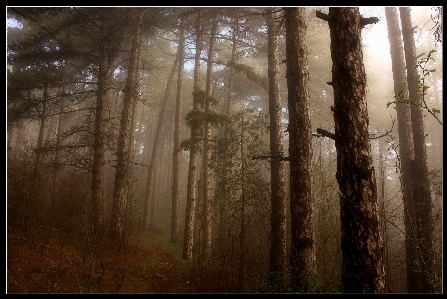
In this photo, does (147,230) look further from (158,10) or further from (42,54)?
(158,10)

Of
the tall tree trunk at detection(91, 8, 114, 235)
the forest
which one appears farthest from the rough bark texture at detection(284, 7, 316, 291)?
the tall tree trunk at detection(91, 8, 114, 235)

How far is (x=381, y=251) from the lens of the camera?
3678 mm

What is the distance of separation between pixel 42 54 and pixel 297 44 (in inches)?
444

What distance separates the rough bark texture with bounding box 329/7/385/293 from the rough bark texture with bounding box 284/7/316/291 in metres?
2.05

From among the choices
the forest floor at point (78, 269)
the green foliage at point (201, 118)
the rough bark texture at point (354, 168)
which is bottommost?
the forest floor at point (78, 269)

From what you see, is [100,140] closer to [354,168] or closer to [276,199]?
[276,199]

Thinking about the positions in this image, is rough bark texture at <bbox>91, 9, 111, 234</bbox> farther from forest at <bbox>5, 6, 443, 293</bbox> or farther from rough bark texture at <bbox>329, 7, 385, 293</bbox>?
Result: rough bark texture at <bbox>329, 7, 385, 293</bbox>

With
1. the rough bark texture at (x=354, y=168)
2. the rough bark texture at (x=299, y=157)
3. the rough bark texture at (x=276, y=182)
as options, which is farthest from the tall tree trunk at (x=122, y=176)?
the rough bark texture at (x=354, y=168)

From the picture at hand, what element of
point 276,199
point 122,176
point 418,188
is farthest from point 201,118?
point 418,188

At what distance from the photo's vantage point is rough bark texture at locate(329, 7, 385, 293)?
364 cm

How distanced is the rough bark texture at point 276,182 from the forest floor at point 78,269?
259 cm

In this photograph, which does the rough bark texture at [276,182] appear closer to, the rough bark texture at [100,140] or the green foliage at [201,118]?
→ the green foliage at [201,118]

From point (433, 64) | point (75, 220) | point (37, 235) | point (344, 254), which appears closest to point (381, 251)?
point (344, 254)

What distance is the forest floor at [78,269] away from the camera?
6145mm
